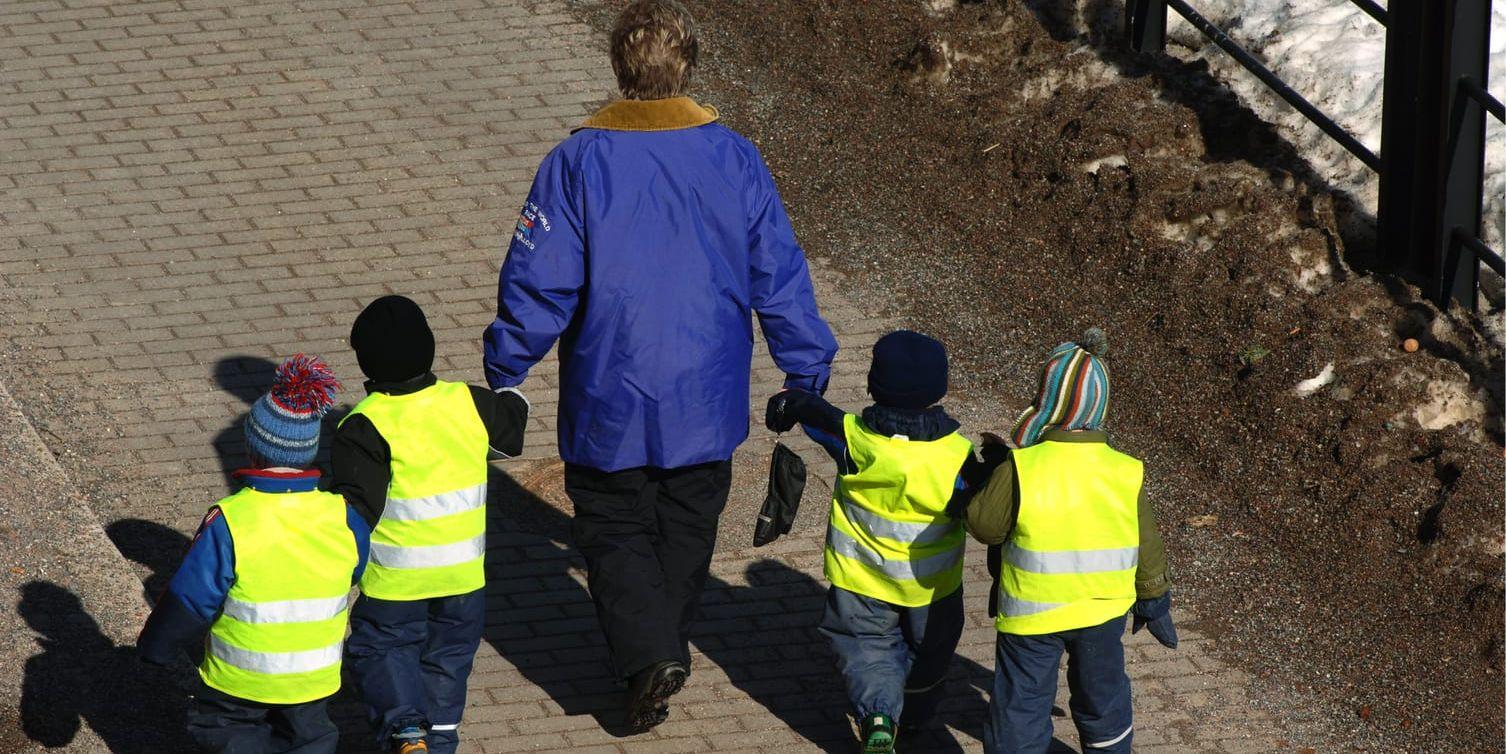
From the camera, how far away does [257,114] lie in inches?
365

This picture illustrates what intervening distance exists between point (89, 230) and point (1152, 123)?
4.92m

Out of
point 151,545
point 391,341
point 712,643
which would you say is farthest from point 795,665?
point 151,545

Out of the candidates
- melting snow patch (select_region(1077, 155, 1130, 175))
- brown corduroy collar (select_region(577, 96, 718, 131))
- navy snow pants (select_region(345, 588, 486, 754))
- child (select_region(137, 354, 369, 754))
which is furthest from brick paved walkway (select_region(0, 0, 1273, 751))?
brown corduroy collar (select_region(577, 96, 718, 131))

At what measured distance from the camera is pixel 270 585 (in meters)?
4.67

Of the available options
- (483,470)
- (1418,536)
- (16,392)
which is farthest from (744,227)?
(16,392)

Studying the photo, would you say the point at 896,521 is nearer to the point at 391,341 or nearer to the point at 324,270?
the point at 391,341

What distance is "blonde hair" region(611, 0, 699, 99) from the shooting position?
17.6ft

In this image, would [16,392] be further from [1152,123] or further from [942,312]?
[1152,123]

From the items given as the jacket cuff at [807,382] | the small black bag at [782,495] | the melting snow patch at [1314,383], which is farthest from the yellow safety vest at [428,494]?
the melting snow patch at [1314,383]

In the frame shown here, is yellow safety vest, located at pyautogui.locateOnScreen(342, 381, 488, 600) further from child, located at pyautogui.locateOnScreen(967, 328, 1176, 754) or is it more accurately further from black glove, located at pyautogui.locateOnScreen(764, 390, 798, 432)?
child, located at pyautogui.locateOnScreen(967, 328, 1176, 754)

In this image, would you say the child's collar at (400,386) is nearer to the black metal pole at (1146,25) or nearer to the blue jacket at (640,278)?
the blue jacket at (640,278)

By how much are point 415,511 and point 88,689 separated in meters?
1.18

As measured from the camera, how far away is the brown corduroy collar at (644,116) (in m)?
5.41

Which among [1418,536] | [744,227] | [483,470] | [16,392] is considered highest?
[744,227]
